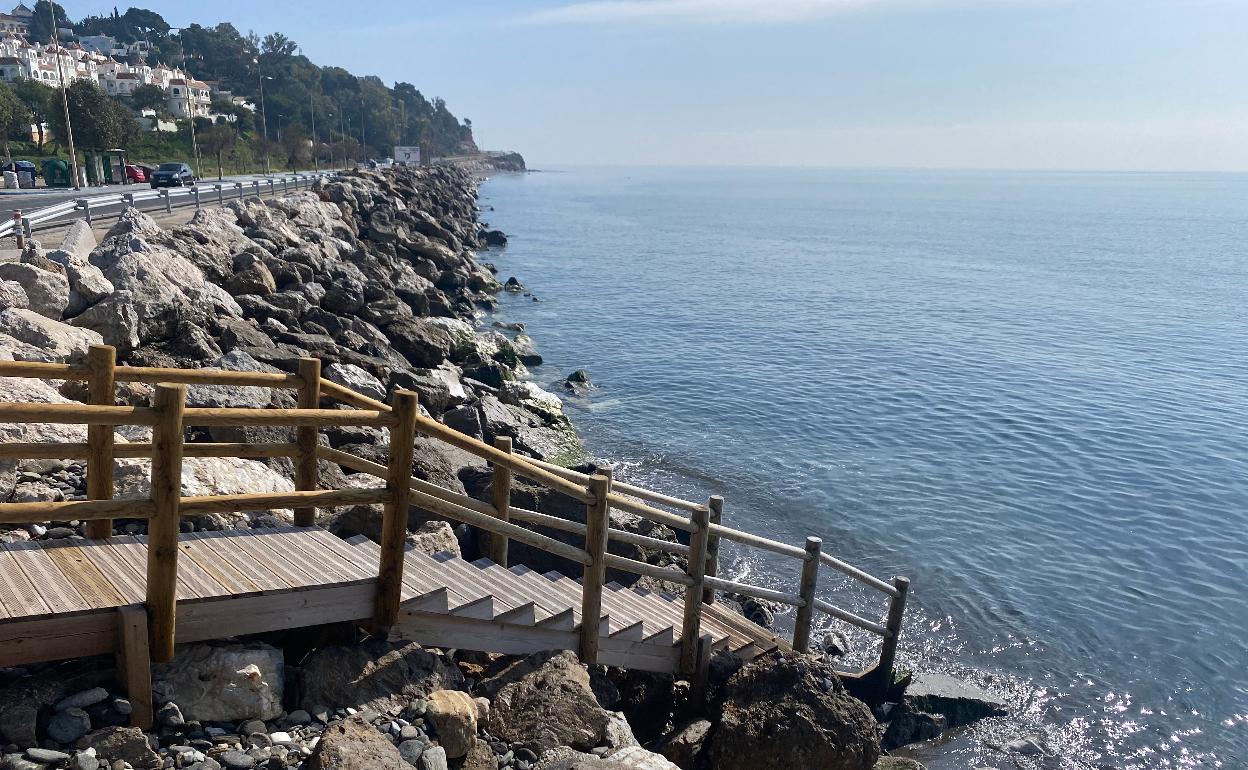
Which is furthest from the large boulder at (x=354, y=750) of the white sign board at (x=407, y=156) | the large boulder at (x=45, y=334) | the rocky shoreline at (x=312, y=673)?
the white sign board at (x=407, y=156)

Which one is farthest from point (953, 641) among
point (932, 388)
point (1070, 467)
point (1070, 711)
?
point (932, 388)

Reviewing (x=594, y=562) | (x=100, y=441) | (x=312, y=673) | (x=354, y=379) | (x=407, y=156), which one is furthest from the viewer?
(x=407, y=156)

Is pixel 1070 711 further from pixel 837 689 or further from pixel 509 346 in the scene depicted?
pixel 509 346

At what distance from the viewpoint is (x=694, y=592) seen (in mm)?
8328

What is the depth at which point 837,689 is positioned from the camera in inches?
320

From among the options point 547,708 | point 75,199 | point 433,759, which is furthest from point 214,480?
point 75,199

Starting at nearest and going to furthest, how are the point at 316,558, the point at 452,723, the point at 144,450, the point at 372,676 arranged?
the point at 452,723
the point at 372,676
the point at 316,558
the point at 144,450

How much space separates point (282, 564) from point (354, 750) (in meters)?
1.62

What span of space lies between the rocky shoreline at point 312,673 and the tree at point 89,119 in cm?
5437

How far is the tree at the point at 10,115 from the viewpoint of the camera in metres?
59.8

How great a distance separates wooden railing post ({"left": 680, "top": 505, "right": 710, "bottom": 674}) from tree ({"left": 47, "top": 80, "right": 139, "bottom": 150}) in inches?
2682

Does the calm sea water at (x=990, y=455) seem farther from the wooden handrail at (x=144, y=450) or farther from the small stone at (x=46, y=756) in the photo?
the small stone at (x=46, y=756)

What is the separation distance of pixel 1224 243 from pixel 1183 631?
10886cm

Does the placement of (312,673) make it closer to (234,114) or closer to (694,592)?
(694,592)
